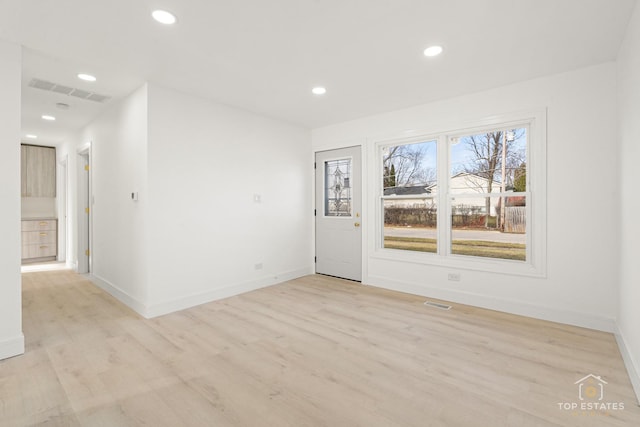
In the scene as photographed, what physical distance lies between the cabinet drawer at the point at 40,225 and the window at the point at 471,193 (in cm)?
701

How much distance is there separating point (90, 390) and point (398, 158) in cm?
434

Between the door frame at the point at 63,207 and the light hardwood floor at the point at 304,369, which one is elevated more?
the door frame at the point at 63,207

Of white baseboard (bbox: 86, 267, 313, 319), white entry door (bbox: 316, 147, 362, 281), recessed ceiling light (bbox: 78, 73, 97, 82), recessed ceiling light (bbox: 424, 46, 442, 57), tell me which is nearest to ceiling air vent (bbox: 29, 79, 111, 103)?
recessed ceiling light (bbox: 78, 73, 97, 82)

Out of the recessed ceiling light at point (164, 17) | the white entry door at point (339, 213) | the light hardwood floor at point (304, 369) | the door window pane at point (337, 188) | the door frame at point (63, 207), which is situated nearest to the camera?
the light hardwood floor at point (304, 369)

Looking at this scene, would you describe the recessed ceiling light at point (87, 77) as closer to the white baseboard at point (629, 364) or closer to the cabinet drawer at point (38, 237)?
the cabinet drawer at point (38, 237)

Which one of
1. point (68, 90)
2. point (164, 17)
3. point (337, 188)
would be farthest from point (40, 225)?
point (164, 17)

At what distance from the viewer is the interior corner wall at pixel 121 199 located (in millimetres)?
3512

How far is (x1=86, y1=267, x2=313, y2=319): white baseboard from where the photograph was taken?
3.46m

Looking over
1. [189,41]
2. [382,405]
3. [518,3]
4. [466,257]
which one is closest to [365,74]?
[518,3]

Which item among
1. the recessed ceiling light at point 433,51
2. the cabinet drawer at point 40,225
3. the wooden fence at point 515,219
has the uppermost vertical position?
the recessed ceiling light at point 433,51

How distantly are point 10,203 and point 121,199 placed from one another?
144 cm

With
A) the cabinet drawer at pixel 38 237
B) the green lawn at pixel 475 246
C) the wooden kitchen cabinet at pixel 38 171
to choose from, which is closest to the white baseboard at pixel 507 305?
the green lawn at pixel 475 246

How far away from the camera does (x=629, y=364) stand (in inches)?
88.7

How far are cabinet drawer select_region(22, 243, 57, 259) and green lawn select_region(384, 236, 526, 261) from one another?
715 centimetres
